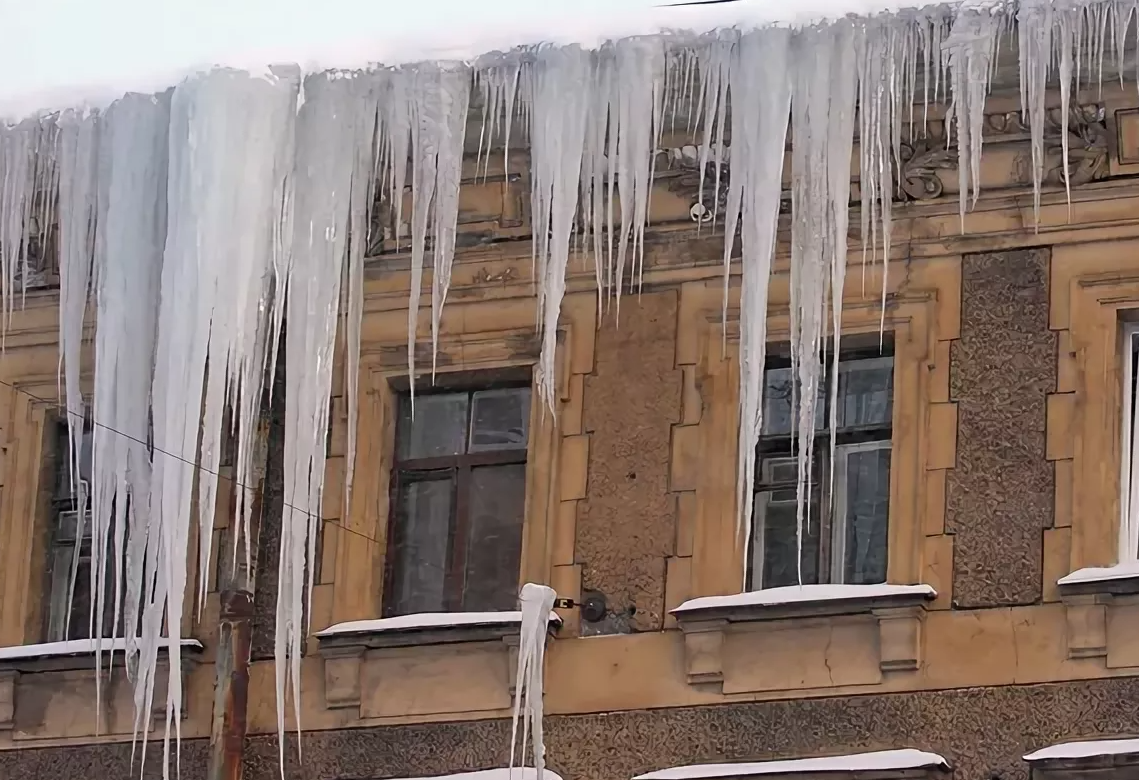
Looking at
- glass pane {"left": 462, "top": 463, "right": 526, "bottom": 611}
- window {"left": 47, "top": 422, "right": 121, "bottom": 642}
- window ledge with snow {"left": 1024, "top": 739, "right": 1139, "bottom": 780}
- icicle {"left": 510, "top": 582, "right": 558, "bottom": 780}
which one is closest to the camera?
window ledge with snow {"left": 1024, "top": 739, "right": 1139, "bottom": 780}

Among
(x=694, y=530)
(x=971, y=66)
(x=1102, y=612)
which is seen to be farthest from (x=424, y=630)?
(x=971, y=66)

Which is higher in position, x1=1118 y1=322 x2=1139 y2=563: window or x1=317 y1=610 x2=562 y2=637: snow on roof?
x1=1118 y1=322 x2=1139 y2=563: window

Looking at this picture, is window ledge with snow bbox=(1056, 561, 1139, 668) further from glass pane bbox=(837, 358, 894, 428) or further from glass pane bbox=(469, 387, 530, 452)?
glass pane bbox=(469, 387, 530, 452)

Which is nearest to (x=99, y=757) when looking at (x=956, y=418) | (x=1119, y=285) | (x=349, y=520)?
(x=349, y=520)

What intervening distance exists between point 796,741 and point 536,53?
2718 millimetres

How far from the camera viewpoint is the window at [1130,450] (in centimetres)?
962

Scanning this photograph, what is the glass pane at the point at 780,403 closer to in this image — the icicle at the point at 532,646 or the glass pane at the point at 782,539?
the glass pane at the point at 782,539

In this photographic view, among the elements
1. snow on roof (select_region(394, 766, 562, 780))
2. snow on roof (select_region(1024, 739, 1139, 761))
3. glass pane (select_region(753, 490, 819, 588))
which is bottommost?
snow on roof (select_region(394, 766, 562, 780))

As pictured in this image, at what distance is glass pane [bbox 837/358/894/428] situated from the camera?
10.2m

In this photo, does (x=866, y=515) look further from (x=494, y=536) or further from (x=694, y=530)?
(x=494, y=536)

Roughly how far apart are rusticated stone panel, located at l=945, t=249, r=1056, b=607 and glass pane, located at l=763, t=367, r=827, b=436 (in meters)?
0.53


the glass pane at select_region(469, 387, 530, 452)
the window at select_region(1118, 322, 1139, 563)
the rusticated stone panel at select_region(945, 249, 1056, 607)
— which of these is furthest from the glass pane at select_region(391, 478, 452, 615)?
the window at select_region(1118, 322, 1139, 563)

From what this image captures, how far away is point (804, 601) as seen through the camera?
9734 millimetres

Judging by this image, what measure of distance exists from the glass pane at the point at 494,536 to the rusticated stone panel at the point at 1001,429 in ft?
5.34
